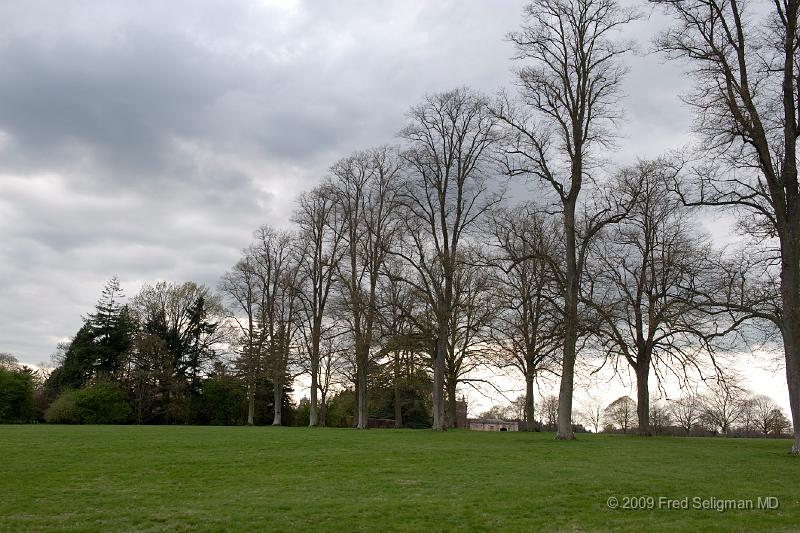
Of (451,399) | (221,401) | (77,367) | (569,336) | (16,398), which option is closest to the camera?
(569,336)

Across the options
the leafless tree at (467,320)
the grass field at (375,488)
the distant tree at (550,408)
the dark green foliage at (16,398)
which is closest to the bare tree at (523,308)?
the leafless tree at (467,320)

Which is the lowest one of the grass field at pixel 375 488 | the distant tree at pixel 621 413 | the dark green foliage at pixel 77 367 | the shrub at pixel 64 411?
the distant tree at pixel 621 413

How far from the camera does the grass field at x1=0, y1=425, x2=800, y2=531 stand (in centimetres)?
845

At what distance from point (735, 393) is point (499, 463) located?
51.9 ft

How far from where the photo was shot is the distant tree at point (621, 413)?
76894 mm

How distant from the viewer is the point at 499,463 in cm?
1539

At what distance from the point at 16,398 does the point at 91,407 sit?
6713 mm

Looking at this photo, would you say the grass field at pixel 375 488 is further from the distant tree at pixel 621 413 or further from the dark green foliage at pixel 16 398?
the distant tree at pixel 621 413

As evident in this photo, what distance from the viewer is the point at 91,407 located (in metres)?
49.8

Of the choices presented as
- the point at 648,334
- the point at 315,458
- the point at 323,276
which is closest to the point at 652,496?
the point at 315,458

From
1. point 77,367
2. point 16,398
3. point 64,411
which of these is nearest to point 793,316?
point 64,411

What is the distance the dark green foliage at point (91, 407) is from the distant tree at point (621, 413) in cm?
5801

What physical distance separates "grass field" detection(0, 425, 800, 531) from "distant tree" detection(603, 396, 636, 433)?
62303 mm

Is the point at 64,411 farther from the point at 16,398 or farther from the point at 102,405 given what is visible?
the point at 16,398
